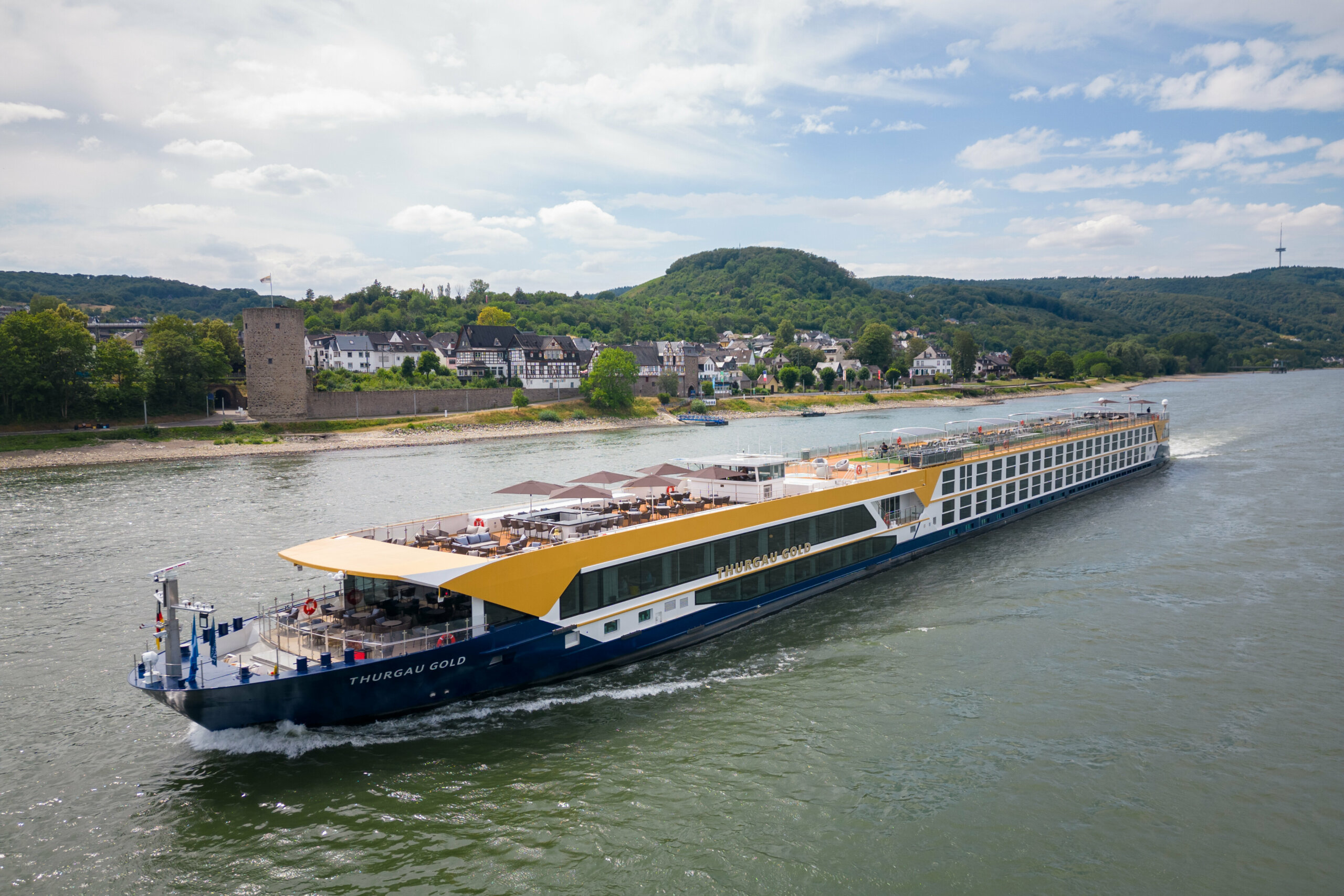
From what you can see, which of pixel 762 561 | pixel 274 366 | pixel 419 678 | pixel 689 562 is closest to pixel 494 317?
pixel 274 366

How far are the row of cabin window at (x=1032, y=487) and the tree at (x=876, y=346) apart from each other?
361 ft

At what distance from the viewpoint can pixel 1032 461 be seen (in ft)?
126

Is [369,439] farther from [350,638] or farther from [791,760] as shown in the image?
[791,760]

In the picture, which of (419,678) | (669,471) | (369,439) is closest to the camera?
(419,678)

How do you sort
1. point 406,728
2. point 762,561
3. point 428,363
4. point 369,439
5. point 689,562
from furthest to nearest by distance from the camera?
point 428,363
point 369,439
point 762,561
point 689,562
point 406,728

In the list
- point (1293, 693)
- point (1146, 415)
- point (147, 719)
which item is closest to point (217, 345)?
point (147, 719)

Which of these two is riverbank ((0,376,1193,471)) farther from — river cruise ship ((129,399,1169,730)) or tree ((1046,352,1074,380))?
tree ((1046,352,1074,380))

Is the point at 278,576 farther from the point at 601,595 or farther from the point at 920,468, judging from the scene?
the point at 920,468

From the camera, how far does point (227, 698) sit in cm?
1441

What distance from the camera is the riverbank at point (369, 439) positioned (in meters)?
62.4

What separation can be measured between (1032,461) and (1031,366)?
150m

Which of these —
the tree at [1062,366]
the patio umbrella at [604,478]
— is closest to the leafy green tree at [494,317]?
the tree at [1062,366]

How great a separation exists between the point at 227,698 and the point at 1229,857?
57.6ft

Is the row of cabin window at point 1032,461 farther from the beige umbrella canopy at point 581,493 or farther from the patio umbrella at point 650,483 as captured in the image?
the beige umbrella canopy at point 581,493
